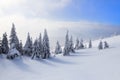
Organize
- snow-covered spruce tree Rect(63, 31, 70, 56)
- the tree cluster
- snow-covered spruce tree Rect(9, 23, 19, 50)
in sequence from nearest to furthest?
the tree cluster < snow-covered spruce tree Rect(9, 23, 19, 50) < snow-covered spruce tree Rect(63, 31, 70, 56)

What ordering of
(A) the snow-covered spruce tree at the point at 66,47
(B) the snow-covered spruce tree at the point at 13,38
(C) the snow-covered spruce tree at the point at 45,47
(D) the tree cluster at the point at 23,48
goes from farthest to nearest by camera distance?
1. (A) the snow-covered spruce tree at the point at 66,47
2. (C) the snow-covered spruce tree at the point at 45,47
3. (B) the snow-covered spruce tree at the point at 13,38
4. (D) the tree cluster at the point at 23,48

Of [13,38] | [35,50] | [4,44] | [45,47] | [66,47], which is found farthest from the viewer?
[66,47]

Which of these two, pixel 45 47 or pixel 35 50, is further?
pixel 45 47

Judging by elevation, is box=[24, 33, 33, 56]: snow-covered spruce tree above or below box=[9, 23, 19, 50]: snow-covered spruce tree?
below

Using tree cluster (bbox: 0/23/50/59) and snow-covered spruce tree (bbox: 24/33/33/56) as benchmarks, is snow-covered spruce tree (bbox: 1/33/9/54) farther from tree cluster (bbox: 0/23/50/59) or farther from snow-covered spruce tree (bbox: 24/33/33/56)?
snow-covered spruce tree (bbox: 24/33/33/56)

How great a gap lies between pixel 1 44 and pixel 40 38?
14087 mm

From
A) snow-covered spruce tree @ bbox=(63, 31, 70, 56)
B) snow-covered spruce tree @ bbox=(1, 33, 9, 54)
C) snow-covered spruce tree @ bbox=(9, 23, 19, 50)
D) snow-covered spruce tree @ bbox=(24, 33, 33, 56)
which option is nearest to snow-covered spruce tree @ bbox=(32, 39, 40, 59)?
snow-covered spruce tree @ bbox=(24, 33, 33, 56)

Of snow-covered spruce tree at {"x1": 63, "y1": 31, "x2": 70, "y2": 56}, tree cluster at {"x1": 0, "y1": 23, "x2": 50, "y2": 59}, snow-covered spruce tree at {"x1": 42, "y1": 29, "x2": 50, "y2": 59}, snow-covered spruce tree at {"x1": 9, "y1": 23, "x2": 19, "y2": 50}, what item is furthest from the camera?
snow-covered spruce tree at {"x1": 63, "y1": 31, "x2": 70, "y2": 56}

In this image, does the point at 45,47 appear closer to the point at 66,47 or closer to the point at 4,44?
the point at 4,44

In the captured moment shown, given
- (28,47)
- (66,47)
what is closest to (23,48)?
(28,47)

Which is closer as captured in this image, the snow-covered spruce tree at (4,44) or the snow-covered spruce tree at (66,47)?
the snow-covered spruce tree at (4,44)

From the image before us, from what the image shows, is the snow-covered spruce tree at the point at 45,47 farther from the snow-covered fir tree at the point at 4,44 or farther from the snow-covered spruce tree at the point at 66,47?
the snow-covered fir tree at the point at 4,44

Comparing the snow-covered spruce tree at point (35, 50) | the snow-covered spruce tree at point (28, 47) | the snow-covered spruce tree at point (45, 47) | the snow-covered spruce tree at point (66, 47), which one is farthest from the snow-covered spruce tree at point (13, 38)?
the snow-covered spruce tree at point (66, 47)

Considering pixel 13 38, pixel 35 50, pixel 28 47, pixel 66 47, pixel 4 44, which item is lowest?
pixel 35 50
